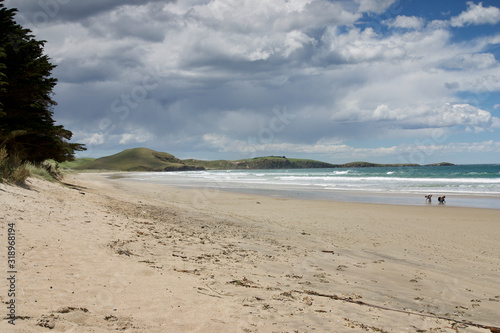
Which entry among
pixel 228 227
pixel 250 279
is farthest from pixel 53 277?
pixel 228 227

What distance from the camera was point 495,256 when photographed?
8414mm

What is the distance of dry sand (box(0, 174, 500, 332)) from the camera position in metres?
3.77

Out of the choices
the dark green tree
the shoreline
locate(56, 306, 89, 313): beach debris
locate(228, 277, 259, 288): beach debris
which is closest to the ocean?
the shoreline

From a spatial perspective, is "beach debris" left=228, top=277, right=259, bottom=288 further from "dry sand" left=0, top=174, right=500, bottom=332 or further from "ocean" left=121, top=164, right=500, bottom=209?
"ocean" left=121, top=164, right=500, bottom=209


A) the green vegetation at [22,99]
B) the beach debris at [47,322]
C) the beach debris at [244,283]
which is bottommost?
the beach debris at [244,283]

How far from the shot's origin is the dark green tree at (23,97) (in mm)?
14742

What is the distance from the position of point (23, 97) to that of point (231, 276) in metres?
15.1

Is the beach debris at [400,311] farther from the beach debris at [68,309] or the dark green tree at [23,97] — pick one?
the dark green tree at [23,97]

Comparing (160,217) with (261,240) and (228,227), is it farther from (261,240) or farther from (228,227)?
(261,240)

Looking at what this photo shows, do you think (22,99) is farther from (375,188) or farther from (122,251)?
(375,188)

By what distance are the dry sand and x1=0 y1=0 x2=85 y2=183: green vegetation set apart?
23.4ft

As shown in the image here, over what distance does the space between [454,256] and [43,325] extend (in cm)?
863

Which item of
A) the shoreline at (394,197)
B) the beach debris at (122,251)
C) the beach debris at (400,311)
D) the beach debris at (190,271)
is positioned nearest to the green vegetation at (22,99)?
the beach debris at (122,251)

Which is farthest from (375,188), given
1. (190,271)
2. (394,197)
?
(190,271)
